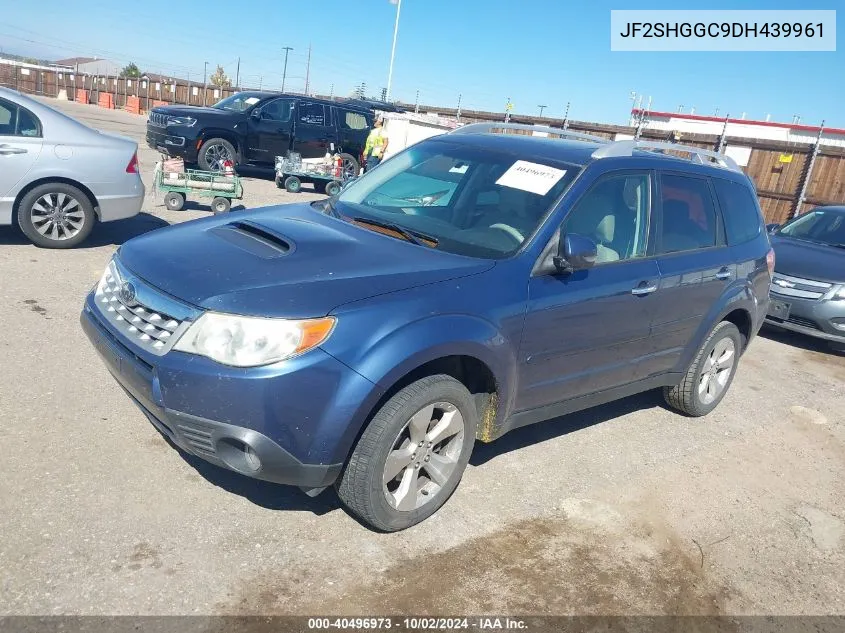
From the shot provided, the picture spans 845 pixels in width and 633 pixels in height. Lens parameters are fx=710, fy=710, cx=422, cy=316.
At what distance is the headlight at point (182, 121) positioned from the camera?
1409 cm

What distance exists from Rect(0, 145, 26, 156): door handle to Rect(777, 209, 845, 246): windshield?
8.91 metres

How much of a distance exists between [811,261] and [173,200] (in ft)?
27.8

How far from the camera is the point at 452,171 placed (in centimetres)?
440

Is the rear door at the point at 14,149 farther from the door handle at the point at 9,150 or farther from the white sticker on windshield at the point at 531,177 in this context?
the white sticker on windshield at the point at 531,177

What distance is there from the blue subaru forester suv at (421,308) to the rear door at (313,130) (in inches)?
451

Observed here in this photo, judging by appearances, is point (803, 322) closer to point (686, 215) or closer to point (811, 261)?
point (811, 261)

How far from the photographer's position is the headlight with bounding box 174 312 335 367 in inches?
111

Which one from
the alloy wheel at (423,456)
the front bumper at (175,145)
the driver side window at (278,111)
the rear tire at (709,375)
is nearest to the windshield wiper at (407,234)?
the alloy wheel at (423,456)

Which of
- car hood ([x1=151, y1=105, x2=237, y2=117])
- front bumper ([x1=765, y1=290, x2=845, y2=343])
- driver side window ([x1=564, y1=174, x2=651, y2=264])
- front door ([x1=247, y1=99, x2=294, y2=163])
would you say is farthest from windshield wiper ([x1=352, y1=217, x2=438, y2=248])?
front door ([x1=247, y1=99, x2=294, y2=163])

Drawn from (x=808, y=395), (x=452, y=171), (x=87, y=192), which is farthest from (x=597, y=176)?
(x=87, y=192)

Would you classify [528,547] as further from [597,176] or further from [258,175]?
[258,175]

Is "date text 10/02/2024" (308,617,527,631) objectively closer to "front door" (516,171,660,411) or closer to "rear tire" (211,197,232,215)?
"front door" (516,171,660,411)

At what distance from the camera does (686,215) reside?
467cm

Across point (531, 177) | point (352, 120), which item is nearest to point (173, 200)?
point (352, 120)
